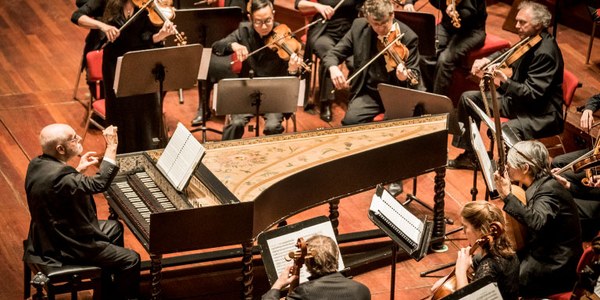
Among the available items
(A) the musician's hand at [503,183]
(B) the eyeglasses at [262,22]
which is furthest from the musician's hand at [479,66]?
(A) the musician's hand at [503,183]

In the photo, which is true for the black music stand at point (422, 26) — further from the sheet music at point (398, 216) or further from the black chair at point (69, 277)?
the black chair at point (69, 277)

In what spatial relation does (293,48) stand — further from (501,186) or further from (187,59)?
(501,186)

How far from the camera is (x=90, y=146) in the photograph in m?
7.52

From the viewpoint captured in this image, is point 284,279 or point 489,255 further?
point 489,255

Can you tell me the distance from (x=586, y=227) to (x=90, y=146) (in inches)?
149

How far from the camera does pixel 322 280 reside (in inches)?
168

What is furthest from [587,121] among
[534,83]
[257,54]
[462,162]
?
[257,54]

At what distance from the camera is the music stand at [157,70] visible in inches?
246

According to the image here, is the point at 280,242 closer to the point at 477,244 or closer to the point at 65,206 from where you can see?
the point at 477,244

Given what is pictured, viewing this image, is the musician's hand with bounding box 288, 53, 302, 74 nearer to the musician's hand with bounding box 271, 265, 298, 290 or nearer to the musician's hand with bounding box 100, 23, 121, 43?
the musician's hand with bounding box 100, 23, 121, 43

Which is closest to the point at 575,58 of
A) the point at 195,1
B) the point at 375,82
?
the point at 375,82

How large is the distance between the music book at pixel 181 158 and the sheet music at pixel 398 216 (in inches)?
38.4

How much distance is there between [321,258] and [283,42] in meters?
3.13

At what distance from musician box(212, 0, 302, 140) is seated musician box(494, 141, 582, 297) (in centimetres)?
219
